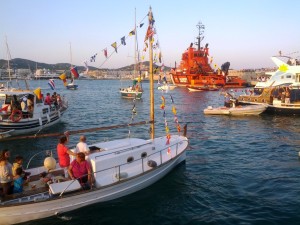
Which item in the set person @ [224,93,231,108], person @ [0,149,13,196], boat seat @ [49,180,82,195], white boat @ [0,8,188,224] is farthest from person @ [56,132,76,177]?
person @ [224,93,231,108]

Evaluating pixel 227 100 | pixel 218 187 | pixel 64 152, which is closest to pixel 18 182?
pixel 64 152

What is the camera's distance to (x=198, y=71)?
8831 cm

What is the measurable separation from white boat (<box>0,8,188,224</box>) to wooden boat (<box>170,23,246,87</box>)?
73.9m

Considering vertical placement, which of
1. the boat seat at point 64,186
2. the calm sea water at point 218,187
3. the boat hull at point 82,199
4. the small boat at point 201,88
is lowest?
the calm sea water at point 218,187

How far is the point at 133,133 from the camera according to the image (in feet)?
84.3

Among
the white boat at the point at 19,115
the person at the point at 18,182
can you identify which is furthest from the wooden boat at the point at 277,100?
the person at the point at 18,182

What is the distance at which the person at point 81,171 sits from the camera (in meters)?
10.7

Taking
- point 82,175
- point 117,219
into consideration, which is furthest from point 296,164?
point 82,175

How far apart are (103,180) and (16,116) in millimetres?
15386

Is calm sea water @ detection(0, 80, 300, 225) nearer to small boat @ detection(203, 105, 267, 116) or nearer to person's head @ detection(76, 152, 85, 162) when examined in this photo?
person's head @ detection(76, 152, 85, 162)

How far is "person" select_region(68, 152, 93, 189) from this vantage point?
35.2 feet

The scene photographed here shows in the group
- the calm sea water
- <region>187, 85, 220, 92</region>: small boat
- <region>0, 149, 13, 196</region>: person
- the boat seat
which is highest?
<region>187, 85, 220, 92</region>: small boat

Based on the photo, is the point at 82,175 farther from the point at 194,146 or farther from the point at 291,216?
the point at 194,146

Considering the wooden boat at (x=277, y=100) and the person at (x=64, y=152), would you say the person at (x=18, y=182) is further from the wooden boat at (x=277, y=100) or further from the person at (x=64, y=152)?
the wooden boat at (x=277, y=100)
